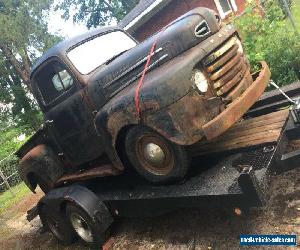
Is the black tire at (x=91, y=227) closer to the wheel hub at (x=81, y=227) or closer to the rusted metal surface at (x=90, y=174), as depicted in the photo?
the wheel hub at (x=81, y=227)

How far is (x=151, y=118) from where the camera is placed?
163 inches

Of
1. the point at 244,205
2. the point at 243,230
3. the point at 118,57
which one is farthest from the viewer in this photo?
the point at 118,57

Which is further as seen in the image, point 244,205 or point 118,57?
point 118,57

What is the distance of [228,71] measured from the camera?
14.5 ft

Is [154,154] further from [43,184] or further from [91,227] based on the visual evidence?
[43,184]

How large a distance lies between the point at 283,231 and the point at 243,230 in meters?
0.48

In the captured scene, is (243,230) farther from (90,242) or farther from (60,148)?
(60,148)

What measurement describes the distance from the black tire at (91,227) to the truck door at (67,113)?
769mm

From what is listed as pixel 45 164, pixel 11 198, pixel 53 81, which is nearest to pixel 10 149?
pixel 11 198

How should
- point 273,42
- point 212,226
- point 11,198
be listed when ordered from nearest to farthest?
point 212,226 < point 273,42 < point 11,198

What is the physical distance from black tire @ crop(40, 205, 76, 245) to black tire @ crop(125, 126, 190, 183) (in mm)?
1876

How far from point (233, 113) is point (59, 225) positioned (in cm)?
346

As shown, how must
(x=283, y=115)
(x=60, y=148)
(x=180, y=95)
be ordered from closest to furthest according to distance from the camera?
(x=180, y=95) → (x=283, y=115) → (x=60, y=148)

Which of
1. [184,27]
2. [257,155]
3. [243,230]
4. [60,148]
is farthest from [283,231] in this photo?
[60,148]
